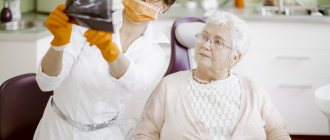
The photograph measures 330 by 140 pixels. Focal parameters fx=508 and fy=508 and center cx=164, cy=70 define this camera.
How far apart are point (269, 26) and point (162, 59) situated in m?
1.72

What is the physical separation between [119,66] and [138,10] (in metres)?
0.26

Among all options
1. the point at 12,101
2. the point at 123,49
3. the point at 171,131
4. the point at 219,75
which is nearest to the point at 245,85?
the point at 219,75

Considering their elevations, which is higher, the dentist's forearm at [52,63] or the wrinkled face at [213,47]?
the dentist's forearm at [52,63]

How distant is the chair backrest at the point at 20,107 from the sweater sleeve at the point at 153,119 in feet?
1.20

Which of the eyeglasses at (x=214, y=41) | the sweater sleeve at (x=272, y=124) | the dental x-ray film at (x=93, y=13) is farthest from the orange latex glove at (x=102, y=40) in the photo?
the sweater sleeve at (x=272, y=124)

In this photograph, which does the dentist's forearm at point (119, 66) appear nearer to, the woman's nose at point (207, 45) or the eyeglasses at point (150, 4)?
the eyeglasses at point (150, 4)

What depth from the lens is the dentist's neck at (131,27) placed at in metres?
1.66

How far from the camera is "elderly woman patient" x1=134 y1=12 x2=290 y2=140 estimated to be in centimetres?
189

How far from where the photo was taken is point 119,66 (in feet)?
4.66

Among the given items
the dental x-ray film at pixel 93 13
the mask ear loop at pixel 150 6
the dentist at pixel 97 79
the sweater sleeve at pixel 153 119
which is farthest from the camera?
the sweater sleeve at pixel 153 119

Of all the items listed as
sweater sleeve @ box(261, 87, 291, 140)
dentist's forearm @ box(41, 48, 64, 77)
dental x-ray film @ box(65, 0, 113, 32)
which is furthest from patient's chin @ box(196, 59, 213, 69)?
dental x-ray film @ box(65, 0, 113, 32)

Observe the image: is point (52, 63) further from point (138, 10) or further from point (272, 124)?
point (272, 124)

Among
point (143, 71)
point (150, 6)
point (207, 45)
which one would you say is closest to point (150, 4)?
point (150, 6)

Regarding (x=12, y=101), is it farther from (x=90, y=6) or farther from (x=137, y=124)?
(x=90, y=6)
